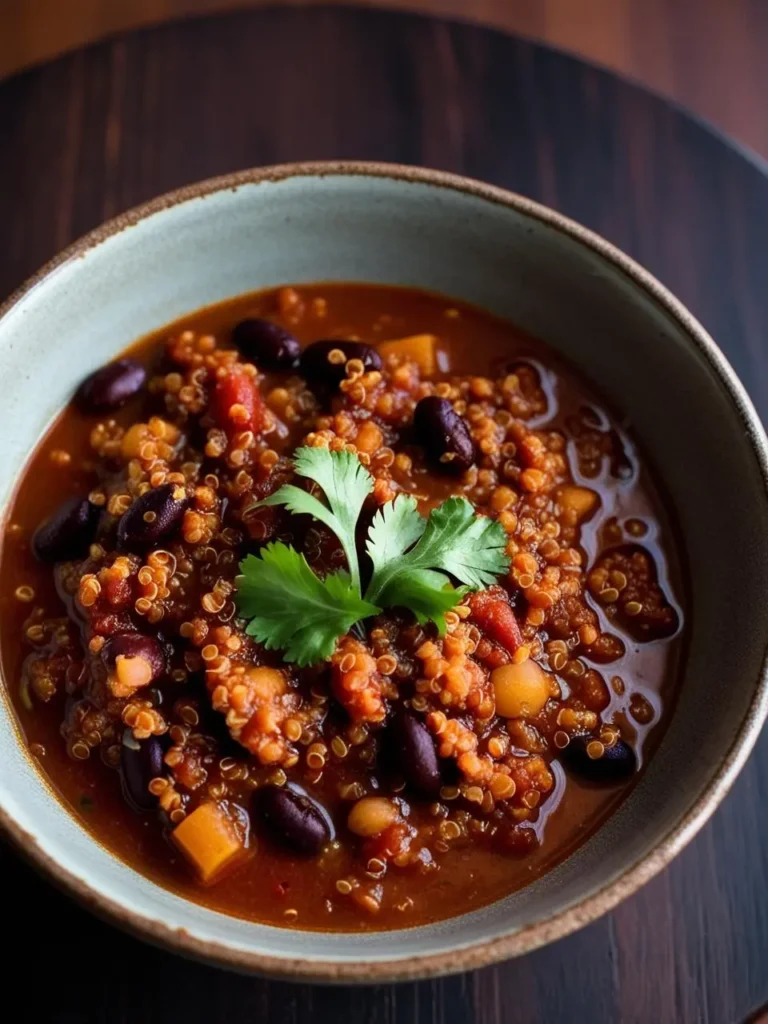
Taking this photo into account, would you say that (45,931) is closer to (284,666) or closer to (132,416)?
(284,666)

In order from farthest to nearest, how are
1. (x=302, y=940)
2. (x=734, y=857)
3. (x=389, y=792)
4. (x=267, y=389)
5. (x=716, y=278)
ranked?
(x=716, y=278) → (x=267, y=389) → (x=734, y=857) → (x=389, y=792) → (x=302, y=940)

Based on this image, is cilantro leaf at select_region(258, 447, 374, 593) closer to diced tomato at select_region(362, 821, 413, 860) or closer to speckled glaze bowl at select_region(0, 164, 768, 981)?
diced tomato at select_region(362, 821, 413, 860)

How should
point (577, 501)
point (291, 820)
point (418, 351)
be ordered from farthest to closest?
point (418, 351) < point (577, 501) < point (291, 820)

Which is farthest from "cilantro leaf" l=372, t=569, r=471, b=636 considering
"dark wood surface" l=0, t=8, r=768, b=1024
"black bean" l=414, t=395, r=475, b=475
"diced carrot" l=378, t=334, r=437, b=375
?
"dark wood surface" l=0, t=8, r=768, b=1024

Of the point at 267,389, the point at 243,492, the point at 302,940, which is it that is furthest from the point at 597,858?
the point at 267,389

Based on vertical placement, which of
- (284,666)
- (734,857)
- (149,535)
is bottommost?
(734,857)

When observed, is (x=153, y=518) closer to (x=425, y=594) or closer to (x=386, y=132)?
(x=425, y=594)

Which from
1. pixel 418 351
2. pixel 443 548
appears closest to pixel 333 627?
pixel 443 548

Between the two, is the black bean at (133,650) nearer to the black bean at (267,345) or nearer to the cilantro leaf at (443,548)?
the cilantro leaf at (443,548)
